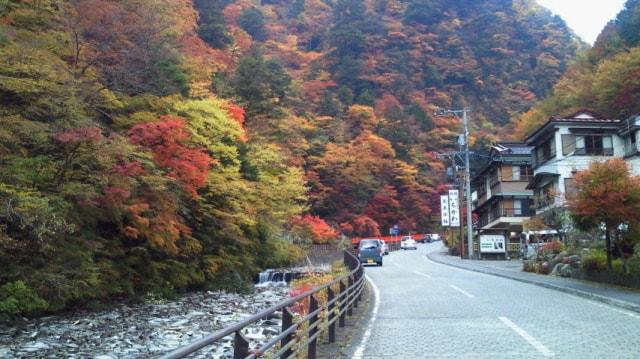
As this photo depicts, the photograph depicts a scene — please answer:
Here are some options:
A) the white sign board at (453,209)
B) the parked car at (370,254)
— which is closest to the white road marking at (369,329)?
the parked car at (370,254)

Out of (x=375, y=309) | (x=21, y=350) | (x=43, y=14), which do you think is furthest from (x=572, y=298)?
(x=43, y=14)

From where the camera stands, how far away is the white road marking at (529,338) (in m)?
7.51

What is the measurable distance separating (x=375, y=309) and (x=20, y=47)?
11.5m

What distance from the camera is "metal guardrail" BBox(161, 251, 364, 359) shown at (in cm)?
387

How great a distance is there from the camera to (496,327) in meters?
9.77

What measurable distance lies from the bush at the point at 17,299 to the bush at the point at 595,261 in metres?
18.3

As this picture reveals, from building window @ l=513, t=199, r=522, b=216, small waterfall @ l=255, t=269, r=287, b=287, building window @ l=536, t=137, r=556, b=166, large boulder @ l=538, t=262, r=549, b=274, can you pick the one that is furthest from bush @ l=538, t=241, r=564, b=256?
building window @ l=513, t=199, r=522, b=216

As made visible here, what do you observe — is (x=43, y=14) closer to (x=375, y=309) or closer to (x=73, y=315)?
(x=73, y=315)

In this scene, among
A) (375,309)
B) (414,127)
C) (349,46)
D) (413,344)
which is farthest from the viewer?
(349,46)

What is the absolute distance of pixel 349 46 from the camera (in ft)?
279

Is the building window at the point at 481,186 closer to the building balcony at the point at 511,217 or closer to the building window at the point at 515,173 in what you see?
the building balcony at the point at 511,217

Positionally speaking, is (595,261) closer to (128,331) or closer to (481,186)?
(128,331)

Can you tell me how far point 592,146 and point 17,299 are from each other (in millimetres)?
35418

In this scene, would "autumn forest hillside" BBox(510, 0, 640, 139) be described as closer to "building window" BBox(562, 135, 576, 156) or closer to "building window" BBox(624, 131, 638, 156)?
"building window" BBox(624, 131, 638, 156)
